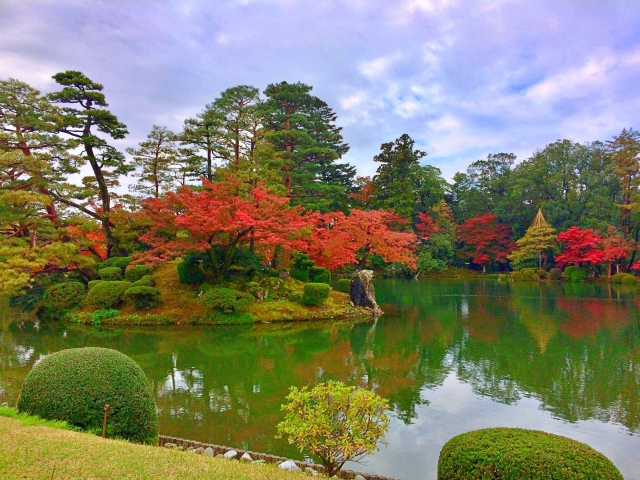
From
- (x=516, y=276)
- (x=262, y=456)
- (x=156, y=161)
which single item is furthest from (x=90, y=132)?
(x=516, y=276)

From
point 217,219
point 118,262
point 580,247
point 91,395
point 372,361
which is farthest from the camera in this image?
point 580,247

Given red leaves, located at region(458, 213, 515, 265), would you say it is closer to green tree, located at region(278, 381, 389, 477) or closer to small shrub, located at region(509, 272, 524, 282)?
small shrub, located at region(509, 272, 524, 282)

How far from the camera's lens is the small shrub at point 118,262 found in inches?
598

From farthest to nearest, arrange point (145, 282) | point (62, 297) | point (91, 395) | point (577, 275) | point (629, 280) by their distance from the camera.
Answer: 1. point (577, 275)
2. point (629, 280)
3. point (145, 282)
4. point (62, 297)
5. point (91, 395)

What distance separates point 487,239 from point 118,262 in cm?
2869

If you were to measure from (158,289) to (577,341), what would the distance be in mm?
12396

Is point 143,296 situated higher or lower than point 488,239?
lower

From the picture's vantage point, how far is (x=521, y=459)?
111 inches

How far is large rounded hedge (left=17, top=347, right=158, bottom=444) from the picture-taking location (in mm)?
4078

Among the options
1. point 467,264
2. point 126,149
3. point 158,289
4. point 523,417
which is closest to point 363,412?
point 523,417

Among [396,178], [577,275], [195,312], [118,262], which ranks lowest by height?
[577,275]

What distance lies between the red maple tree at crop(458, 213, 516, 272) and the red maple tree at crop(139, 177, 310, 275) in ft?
81.1

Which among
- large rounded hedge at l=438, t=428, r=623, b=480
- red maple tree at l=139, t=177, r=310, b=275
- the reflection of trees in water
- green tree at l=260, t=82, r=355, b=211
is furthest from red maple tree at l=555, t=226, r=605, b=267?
large rounded hedge at l=438, t=428, r=623, b=480

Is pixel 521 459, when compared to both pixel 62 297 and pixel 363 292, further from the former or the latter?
pixel 62 297
